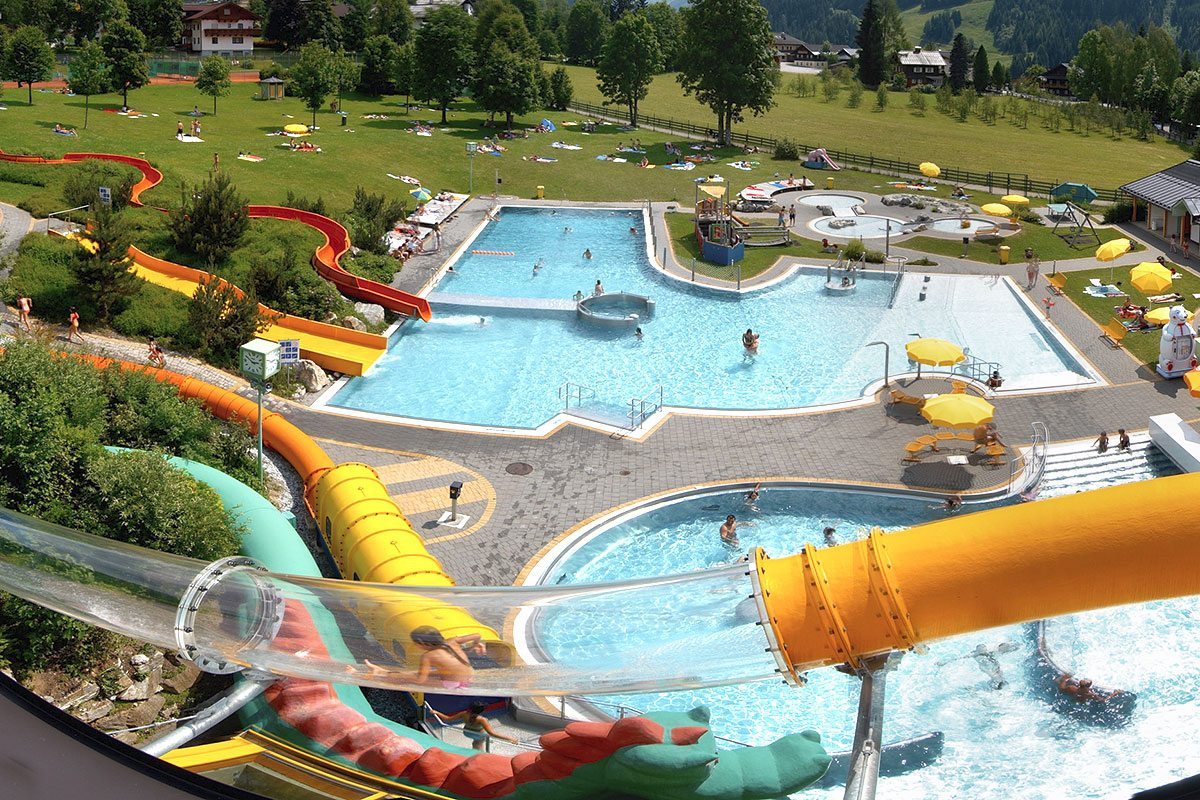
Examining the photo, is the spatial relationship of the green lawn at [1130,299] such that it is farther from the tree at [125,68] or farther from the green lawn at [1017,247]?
the tree at [125,68]

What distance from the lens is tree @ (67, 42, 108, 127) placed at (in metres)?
64.4

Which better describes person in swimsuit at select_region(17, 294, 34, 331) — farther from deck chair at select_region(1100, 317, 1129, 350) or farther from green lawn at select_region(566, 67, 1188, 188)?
green lawn at select_region(566, 67, 1188, 188)

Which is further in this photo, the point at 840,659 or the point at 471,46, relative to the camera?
the point at 471,46

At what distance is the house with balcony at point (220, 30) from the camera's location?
Answer: 103 meters

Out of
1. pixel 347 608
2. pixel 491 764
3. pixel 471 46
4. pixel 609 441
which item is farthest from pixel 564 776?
pixel 471 46

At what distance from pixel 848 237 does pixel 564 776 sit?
4284cm

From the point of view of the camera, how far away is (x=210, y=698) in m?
17.3

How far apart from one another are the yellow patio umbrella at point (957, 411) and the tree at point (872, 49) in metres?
102

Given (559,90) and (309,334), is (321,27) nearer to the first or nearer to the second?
(559,90)

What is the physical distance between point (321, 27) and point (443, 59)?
3426 centimetres

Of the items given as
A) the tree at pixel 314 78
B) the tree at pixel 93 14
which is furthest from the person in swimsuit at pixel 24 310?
the tree at pixel 93 14

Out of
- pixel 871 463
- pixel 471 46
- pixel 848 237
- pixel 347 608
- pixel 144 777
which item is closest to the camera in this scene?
pixel 144 777

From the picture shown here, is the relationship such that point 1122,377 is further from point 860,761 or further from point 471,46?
point 471,46

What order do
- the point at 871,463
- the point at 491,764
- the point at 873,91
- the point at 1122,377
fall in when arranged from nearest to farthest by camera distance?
the point at 491,764 → the point at 871,463 → the point at 1122,377 → the point at 873,91
